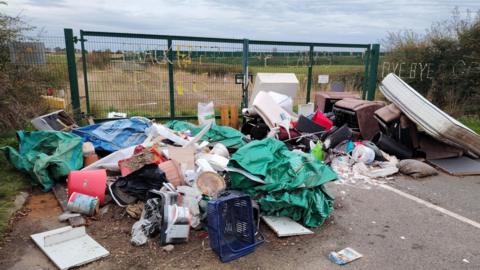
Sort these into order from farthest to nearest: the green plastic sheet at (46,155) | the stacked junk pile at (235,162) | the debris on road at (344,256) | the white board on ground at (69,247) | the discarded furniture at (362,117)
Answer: the discarded furniture at (362,117), the green plastic sheet at (46,155), the stacked junk pile at (235,162), the debris on road at (344,256), the white board on ground at (69,247)

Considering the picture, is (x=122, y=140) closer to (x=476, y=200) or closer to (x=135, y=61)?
(x=135, y=61)

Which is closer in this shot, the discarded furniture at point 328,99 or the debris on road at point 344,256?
the debris on road at point 344,256

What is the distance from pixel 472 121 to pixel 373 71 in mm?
2742

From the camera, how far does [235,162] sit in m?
3.71

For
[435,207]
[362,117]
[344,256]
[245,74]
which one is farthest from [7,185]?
[362,117]

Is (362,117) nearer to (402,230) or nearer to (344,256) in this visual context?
(402,230)

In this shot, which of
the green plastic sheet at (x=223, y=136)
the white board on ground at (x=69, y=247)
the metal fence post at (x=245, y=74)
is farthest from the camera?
the metal fence post at (x=245, y=74)

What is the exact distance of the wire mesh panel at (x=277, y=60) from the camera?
7828 millimetres

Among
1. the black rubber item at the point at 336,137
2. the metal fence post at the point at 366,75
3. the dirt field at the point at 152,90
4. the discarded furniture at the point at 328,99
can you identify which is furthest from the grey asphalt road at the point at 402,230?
the metal fence post at the point at 366,75

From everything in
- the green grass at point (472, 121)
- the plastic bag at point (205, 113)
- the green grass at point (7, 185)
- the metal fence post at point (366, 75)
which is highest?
the metal fence post at point (366, 75)

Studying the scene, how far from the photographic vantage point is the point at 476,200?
15.1 ft

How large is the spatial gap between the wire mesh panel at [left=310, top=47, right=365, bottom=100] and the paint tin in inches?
245

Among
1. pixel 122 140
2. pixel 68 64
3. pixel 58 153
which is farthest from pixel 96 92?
pixel 58 153

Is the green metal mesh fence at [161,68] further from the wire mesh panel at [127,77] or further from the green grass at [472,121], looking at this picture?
the green grass at [472,121]
